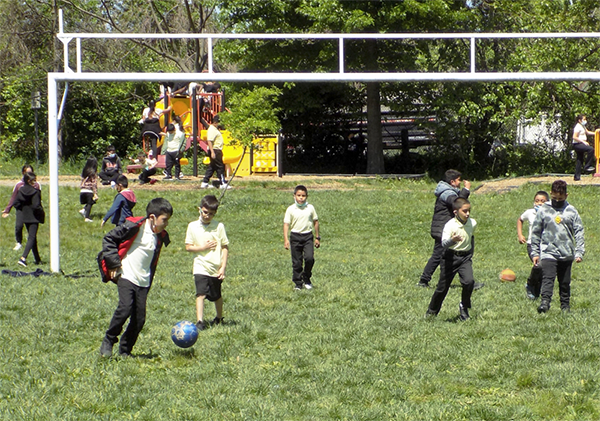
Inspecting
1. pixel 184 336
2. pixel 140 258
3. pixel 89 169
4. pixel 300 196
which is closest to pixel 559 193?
pixel 300 196

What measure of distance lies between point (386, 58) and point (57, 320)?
20.4 meters

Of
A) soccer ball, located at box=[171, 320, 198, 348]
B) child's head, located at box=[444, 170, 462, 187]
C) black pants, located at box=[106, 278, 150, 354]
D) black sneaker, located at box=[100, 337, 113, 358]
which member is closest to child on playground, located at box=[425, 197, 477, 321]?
child's head, located at box=[444, 170, 462, 187]

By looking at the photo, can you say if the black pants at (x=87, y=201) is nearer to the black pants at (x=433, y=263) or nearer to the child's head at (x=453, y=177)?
the black pants at (x=433, y=263)

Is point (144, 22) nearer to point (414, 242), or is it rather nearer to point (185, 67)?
point (185, 67)

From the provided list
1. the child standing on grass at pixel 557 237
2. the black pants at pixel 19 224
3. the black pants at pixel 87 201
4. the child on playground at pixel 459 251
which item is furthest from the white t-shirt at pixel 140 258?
the black pants at pixel 87 201

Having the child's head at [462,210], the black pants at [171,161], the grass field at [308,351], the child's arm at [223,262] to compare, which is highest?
the black pants at [171,161]

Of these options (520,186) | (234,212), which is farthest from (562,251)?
(520,186)

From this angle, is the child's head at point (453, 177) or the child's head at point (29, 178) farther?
the child's head at point (29, 178)

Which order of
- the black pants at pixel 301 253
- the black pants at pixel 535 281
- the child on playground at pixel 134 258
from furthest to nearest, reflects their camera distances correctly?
the black pants at pixel 301 253
the black pants at pixel 535 281
the child on playground at pixel 134 258

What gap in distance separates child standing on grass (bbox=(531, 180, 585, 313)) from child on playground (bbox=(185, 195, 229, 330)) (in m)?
3.85

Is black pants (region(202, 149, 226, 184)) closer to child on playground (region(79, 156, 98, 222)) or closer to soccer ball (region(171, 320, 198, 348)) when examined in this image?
child on playground (region(79, 156, 98, 222))

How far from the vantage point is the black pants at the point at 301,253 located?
41.0 ft

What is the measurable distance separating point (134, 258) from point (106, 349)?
3.15 ft

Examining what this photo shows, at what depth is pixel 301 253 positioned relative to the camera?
41.4ft
